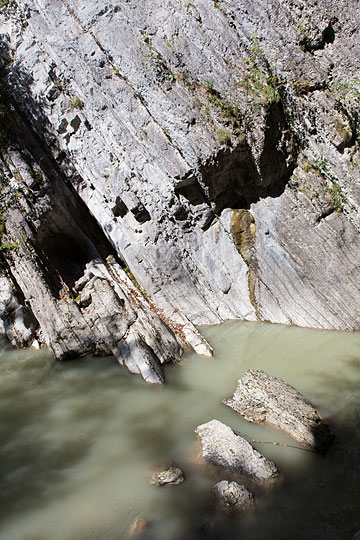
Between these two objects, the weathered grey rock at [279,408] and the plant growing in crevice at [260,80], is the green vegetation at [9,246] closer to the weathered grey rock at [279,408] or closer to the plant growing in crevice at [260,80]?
the weathered grey rock at [279,408]

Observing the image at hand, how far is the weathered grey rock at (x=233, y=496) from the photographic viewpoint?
404cm

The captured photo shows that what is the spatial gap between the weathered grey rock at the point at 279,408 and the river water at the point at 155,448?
15 centimetres

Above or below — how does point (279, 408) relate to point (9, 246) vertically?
below

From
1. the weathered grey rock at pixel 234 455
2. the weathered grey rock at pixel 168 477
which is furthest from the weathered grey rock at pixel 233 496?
the weathered grey rock at pixel 168 477

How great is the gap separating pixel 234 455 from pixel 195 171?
702 centimetres

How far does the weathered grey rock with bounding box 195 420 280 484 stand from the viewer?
4516 millimetres

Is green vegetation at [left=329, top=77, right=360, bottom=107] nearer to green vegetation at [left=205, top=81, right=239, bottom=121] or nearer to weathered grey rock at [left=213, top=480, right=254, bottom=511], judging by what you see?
green vegetation at [left=205, top=81, right=239, bottom=121]

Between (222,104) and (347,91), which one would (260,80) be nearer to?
(222,104)

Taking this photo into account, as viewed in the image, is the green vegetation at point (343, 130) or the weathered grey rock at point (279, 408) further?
the green vegetation at point (343, 130)

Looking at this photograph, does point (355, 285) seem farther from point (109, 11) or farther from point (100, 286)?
point (109, 11)

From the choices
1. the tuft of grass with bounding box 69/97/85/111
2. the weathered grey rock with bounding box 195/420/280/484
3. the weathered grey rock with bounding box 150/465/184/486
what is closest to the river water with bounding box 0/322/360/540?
the weathered grey rock with bounding box 150/465/184/486

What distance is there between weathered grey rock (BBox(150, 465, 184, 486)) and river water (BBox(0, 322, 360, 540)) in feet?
0.21

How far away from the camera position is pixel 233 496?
411 centimetres

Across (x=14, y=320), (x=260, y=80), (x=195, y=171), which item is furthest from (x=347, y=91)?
(x=14, y=320)
